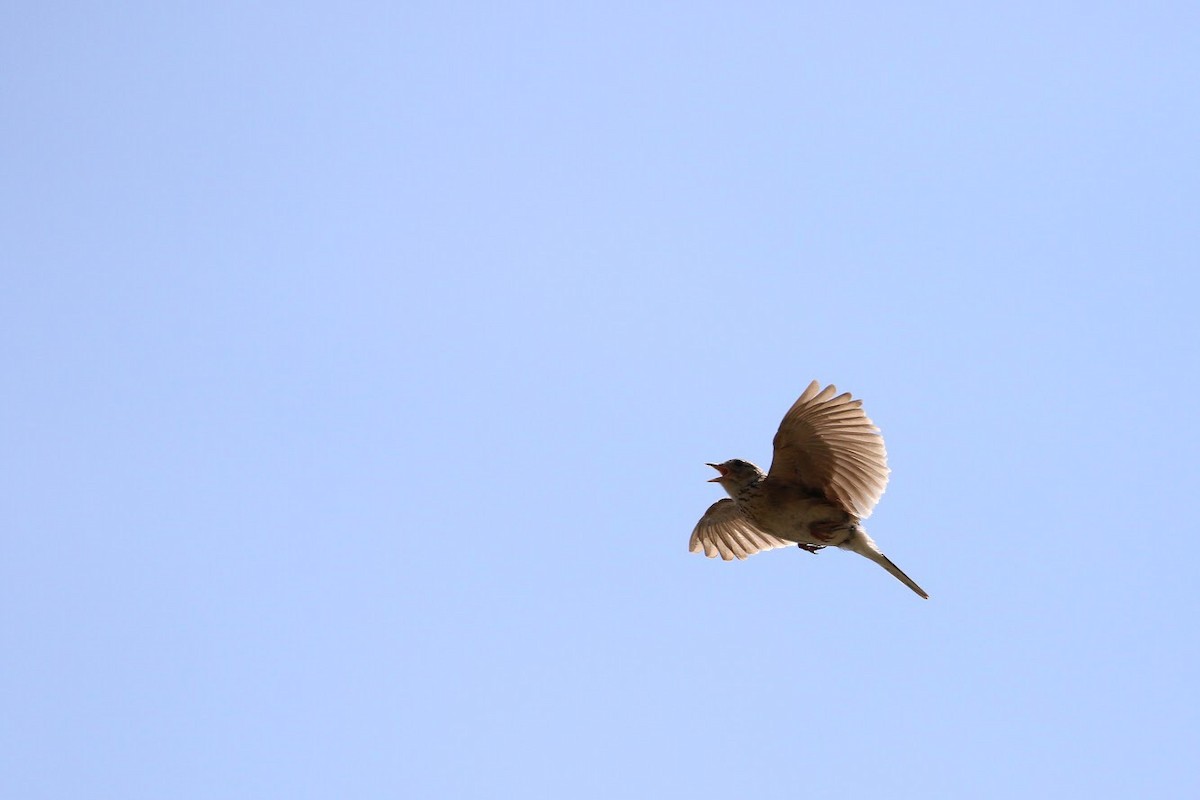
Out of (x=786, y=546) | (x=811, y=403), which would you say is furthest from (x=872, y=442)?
(x=786, y=546)

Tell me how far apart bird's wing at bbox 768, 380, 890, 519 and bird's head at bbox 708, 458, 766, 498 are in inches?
9.0

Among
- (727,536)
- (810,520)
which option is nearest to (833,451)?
(810,520)

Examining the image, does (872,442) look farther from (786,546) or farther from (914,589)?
(786,546)

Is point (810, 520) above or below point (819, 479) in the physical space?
below

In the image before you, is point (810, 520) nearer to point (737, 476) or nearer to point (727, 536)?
point (737, 476)

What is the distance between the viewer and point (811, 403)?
10.7 metres

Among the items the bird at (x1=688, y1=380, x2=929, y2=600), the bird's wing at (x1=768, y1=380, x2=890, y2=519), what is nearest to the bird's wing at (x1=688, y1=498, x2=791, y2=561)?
the bird at (x1=688, y1=380, x2=929, y2=600)

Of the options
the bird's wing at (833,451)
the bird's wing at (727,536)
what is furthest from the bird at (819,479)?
the bird's wing at (727,536)

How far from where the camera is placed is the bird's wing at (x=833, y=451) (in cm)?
1067

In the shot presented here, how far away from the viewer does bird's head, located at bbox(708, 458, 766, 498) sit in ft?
37.1

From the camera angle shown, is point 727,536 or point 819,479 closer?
point 819,479

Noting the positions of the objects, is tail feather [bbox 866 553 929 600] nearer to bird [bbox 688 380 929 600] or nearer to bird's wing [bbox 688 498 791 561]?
bird [bbox 688 380 929 600]

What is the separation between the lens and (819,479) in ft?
36.2

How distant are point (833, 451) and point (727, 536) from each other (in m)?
2.44
